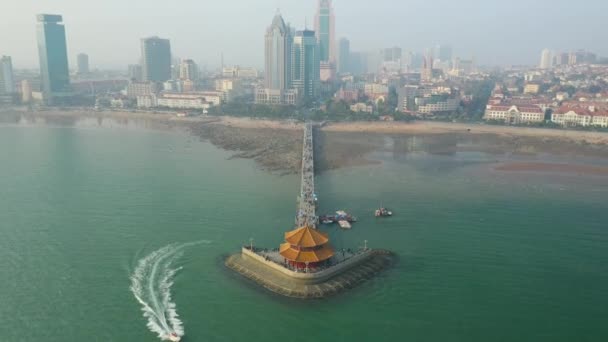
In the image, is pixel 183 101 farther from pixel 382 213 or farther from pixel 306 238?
pixel 306 238

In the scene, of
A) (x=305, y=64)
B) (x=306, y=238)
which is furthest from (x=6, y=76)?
(x=306, y=238)

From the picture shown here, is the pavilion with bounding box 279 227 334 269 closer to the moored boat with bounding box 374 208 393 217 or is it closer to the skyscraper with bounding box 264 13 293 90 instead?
the moored boat with bounding box 374 208 393 217

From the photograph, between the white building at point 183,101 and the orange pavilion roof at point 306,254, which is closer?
the orange pavilion roof at point 306,254

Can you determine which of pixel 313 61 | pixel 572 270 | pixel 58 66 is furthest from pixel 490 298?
pixel 58 66

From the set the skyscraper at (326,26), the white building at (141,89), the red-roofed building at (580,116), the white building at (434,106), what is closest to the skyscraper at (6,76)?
the white building at (141,89)

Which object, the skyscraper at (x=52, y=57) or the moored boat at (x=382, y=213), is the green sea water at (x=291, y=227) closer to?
the moored boat at (x=382, y=213)

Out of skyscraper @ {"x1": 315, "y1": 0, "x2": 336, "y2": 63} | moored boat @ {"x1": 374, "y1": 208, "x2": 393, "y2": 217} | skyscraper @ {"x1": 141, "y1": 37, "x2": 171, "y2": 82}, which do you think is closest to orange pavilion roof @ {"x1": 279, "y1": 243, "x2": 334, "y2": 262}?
moored boat @ {"x1": 374, "y1": 208, "x2": 393, "y2": 217}

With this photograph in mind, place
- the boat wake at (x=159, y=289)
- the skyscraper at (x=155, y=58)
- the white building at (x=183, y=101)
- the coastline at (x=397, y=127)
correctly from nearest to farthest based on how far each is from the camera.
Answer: the boat wake at (x=159, y=289) → the coastline at (x=397, y=127) → the white building at (x=183, y=101) → the skyscraper at (x=155, y=58)
